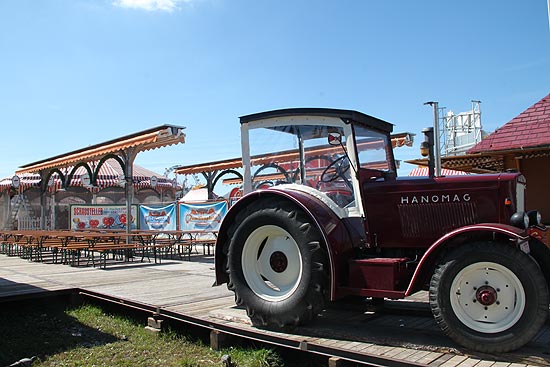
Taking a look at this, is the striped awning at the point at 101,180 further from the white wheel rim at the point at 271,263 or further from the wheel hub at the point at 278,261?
the wheel hub at the point at 278,261

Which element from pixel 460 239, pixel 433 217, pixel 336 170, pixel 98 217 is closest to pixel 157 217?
pixel 98 217

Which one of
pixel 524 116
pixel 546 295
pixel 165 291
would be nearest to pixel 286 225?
pixel 546 295

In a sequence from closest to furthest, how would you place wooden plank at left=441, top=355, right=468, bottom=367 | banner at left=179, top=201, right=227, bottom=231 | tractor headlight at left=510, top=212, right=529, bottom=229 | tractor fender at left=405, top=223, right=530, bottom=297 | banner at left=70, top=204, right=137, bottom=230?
1. wooden plank at left=441, top=355, right=468, bottom=367
2. tractor fender at left=405, top=223, right=530, bottom=297
3. tractor headlight at left=510, top=212, right=529, bottom=229
4. banner at left=179, top=201, right=227, bottom=231
5. banner at left=70, top=204, right=137, bottom=230

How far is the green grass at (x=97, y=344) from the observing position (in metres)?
4.80

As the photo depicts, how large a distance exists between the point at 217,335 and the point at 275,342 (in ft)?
2.76

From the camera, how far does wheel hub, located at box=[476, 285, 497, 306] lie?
3.63m

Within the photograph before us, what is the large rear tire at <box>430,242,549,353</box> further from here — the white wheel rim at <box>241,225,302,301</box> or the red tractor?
the white wheel rim at <box>241,225,302,301</box>

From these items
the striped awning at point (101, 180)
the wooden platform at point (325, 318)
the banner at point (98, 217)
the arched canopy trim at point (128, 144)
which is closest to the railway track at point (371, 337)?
the wooden platform at point (325, 318)

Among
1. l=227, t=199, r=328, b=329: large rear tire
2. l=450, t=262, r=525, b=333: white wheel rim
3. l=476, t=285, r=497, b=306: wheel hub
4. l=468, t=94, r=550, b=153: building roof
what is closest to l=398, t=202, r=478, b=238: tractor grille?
l=450, t=262, r=525, b=333: white wheel rim

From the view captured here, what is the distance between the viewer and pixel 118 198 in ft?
88.0

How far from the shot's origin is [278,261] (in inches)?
187

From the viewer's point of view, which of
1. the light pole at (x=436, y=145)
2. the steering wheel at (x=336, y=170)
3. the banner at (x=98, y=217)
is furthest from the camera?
the banner at (x=98, y=217)

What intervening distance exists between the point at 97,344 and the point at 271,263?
2.40 metres

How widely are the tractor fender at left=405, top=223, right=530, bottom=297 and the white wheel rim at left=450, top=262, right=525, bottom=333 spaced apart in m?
0.25
